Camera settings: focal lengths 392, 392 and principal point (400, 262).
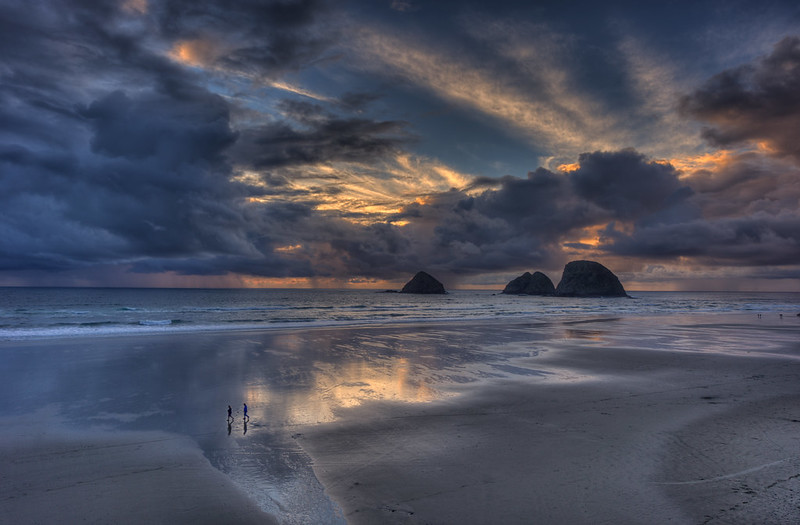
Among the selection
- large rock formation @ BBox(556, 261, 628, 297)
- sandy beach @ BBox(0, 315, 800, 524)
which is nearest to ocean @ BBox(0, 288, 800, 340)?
sandy beach @ BBox(0, 315, 800, 524)

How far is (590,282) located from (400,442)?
169 meters

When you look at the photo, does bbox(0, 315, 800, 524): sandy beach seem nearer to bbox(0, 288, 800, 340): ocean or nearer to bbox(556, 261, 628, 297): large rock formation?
bbox(0, 288, 800, 340): ocean

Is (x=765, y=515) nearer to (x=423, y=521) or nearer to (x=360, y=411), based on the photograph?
(x=423, y=521)

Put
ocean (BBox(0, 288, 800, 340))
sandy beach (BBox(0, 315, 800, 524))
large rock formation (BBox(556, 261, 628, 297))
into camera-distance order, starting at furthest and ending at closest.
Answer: large rock formation (BBox(556, 261, 628, 297)), ocean (BBox(0, 288, 800, 340)), sandy beach (BBox(0, 315, 800, 524))

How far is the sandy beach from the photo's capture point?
586 centimetres

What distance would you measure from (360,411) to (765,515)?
8.18 metres

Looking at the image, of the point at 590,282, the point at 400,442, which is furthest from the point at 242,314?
the point at 590,282

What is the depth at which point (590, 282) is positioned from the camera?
521 feet

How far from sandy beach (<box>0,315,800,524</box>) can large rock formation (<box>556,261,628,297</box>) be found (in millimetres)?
151775

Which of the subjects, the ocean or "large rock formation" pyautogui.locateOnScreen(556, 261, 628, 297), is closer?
the ocean

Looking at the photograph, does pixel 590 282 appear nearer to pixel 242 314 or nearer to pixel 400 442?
pixel 242 314

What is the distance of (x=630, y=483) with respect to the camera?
6.48m

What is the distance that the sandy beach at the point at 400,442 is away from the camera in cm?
586

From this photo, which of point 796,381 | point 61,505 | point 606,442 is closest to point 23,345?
point 61,505
